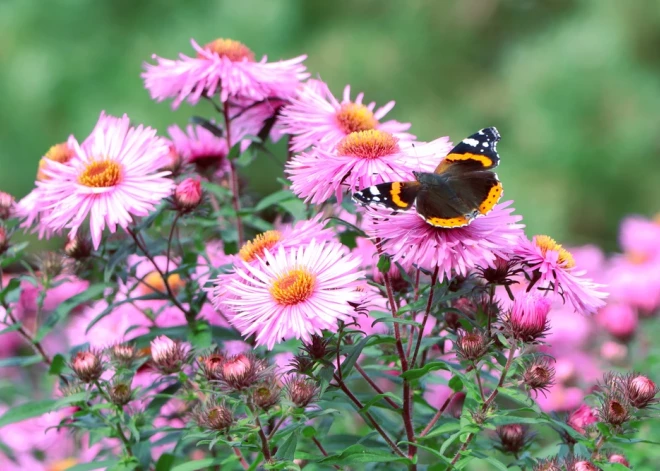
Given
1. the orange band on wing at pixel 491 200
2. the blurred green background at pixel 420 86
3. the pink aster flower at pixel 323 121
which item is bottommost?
the orange band on wing at pixel 491 200

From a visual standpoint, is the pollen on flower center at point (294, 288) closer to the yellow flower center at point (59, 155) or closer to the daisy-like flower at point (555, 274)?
the daisy-like flower at point (555, 274)

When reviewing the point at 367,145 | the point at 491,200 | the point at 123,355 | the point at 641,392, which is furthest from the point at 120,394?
the point at 641,392

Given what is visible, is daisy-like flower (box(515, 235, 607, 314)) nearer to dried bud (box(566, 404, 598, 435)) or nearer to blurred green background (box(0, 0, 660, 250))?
dried bud (box(566, 404, 598, 435))

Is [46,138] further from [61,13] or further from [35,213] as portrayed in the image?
[35,213]

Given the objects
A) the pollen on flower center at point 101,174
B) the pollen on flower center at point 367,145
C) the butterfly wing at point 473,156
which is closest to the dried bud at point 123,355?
the pollen on flower center at point 101,174

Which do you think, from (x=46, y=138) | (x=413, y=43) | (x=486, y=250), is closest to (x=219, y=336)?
(x=486, y=250)

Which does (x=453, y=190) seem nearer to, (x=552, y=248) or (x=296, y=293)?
(x=552, y=248)

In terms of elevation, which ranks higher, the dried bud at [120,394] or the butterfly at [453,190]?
the butterfly at [453,190]
